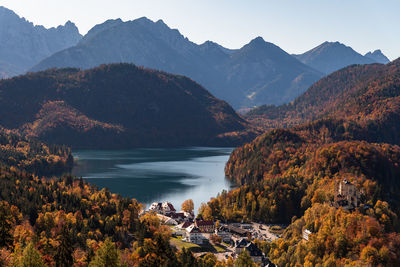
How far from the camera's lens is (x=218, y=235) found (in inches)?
4227

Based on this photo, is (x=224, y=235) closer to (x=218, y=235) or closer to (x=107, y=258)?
(x=218, y=235)

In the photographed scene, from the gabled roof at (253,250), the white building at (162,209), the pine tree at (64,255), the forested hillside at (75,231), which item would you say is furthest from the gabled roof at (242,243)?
the pine tree at (64,255)

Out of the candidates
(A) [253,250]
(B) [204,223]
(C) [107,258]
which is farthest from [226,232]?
(C) [107,258]

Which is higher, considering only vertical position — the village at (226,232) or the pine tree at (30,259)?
the pine tree at (30,259)

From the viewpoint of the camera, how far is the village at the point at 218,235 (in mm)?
94312

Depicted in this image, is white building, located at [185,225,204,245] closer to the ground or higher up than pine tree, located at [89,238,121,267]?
closer to the ground

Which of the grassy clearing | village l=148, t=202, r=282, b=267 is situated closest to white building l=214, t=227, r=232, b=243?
village l=148, t=202, r=282, b=267

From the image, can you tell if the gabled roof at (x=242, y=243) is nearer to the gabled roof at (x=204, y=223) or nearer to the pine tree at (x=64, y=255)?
the gabled roof at (x=204, y=223)

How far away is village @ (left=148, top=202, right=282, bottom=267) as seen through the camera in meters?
94.3

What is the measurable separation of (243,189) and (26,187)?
66.1 meters

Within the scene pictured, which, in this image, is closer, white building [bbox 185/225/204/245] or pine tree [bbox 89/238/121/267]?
pine tree [bbox 89/238/121/267]

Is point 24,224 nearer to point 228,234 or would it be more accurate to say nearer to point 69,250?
point 69,250

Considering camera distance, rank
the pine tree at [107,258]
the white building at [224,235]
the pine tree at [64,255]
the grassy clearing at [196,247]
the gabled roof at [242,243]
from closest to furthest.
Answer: the pine tree at [107,258]
the pine tree at [64,255]
the gabled roof at [242,243]
the grassy clearing at [196,247]
the white building at [224,235]

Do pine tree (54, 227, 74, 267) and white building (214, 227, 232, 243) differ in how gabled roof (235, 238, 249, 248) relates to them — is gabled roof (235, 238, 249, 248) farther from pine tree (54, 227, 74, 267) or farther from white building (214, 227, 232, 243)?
pine tree (54, 227, 74, 267)
